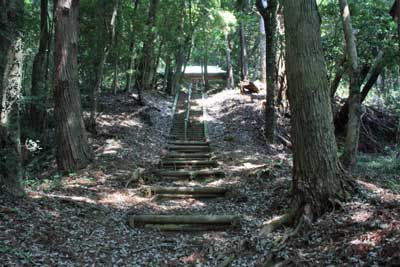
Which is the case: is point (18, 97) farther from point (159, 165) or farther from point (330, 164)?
point (159, 165)

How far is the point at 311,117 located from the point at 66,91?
6.99 metres

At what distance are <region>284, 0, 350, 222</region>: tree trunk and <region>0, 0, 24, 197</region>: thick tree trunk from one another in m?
4.52

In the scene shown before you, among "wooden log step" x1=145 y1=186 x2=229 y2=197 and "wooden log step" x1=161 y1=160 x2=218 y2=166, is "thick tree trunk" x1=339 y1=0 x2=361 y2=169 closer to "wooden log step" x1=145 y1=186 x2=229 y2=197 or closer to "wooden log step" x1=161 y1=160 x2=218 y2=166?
"wooden log step" x1=145 y1=186 x2=229 y2=197

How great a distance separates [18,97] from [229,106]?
15.9m

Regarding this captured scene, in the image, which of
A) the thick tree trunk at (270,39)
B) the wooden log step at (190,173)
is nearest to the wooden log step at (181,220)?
the wooden log step at (190,173)

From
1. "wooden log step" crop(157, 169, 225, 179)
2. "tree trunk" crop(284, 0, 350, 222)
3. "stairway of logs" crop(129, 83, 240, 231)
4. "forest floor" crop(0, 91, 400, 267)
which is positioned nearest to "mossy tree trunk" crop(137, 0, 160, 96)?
"stairway of logs" crop(129, 83, 240, 231)

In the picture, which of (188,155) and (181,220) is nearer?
(181,220)

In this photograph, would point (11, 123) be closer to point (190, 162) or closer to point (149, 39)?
point (190, 162)

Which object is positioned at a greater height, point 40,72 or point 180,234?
point 40,72

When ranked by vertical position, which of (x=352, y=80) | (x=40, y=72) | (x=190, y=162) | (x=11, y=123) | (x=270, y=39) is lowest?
(x=190, y=162)

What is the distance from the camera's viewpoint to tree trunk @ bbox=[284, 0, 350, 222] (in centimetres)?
645

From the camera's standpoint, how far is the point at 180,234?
7.37 m

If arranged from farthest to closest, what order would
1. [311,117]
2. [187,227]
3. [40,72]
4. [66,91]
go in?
[40,72], [66,91], [187,227], [311,117]

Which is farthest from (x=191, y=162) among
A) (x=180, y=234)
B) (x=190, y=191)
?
(x=180, y=234)
